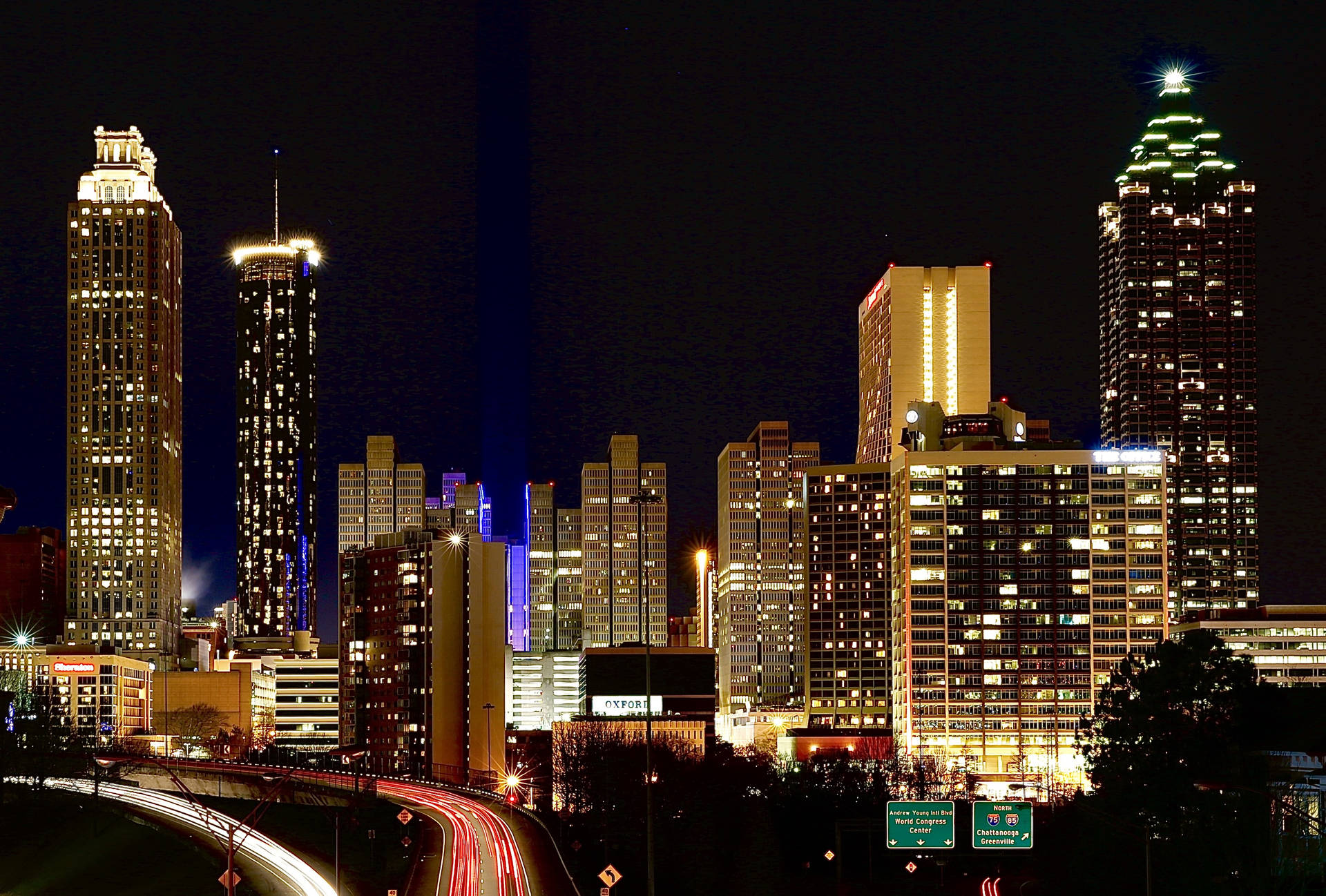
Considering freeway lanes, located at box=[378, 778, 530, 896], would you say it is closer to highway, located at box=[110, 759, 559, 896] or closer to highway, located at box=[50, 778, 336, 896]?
highway, located at box=[110, 759, 559, 896]

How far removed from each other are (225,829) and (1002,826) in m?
65.7

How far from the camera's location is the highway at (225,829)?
392 ft

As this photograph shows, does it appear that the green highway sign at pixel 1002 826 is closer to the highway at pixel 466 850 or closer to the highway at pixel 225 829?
the highway at pixel 466 850

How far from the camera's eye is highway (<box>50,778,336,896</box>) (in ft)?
392

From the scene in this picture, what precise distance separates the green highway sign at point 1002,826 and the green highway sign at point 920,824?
4.67 feet

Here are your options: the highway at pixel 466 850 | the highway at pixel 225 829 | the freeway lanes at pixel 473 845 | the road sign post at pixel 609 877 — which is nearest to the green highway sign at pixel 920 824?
the road sign post at pixel 609 877

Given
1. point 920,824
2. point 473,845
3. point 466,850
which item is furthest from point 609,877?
point 473,845

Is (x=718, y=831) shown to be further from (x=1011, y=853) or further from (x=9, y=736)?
(x=9, y=736)

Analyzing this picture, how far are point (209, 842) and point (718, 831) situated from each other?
4111cm

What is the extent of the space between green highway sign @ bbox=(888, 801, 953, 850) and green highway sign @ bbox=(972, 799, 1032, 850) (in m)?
1.42

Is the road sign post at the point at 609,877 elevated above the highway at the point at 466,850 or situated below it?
above

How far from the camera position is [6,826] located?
148 m

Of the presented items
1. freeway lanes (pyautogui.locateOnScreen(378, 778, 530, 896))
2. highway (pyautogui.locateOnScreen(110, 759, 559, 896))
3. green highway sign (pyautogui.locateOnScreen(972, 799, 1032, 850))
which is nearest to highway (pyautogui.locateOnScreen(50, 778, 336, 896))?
highway (pyautogui.locateOnScreen(110, 759, 559, 896))

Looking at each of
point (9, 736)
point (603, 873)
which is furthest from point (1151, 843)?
point (9, 736)
